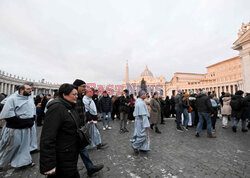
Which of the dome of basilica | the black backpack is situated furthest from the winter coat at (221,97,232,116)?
the dome of basilica

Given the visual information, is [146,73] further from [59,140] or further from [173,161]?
[59,140]

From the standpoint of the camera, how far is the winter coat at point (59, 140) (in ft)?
5.17

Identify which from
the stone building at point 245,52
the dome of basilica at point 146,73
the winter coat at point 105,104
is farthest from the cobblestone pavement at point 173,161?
the dome of basilica at point 146,73

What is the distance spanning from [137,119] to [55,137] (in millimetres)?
3104

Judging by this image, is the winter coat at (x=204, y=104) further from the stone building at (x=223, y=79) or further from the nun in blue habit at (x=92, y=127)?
the stone building at (x=223, y=79)

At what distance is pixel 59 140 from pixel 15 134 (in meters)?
2.58

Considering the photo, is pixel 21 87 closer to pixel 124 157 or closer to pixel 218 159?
pixel 124 157

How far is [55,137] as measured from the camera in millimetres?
1639

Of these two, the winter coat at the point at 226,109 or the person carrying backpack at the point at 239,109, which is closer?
the person carrying backpack at the point at 239,109

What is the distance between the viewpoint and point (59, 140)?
1.74 m

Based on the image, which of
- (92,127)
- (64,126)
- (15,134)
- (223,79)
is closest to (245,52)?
(92,127)

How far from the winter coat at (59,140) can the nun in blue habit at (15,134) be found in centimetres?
243

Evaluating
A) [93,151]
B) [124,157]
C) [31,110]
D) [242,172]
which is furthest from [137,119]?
[31,110]

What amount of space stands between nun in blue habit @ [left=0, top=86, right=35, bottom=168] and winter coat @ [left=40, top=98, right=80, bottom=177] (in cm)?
243
